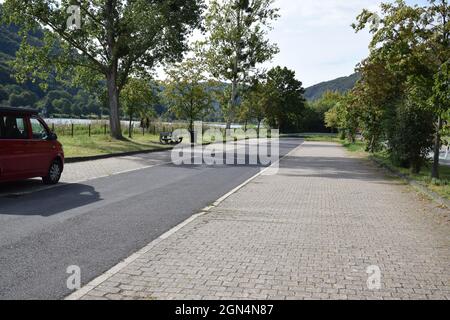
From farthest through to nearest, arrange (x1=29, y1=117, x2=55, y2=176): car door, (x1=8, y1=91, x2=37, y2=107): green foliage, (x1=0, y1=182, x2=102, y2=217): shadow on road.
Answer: (x1=8, y1=91, x2=37, y2=107): green foliage < (x1=29, y1=117, x2=55, y2=176): car door < (x1=0, y1=182, x2=102, y2=217): shadow on road

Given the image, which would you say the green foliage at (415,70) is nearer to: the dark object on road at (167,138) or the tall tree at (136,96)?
the dark object on road at (167,138)

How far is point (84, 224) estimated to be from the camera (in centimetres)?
725

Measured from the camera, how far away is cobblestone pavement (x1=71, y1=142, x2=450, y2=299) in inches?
179

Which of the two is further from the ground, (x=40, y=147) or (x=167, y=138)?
(x=40, y=147)

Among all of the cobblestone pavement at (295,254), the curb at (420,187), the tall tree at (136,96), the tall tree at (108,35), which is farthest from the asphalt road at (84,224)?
the tall tree at (136,96)

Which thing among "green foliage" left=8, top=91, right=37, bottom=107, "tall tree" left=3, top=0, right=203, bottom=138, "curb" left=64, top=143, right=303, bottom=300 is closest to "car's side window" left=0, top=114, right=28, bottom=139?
"curb" left=64, top=143, right=303, bottom=300

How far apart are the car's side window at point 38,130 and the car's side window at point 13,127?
298 millimetres

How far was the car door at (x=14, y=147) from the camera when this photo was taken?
9602 millimetres

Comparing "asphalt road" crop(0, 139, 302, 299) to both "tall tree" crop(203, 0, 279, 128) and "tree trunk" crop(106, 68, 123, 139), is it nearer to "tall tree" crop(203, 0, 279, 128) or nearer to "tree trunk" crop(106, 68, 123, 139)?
"tree trunk" crop(106, 68, 123, 139)

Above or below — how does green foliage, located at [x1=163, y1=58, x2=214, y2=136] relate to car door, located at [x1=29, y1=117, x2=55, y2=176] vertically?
above

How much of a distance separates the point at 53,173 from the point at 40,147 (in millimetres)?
923

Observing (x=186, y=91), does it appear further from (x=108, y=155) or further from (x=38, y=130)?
(x=38, y=130)

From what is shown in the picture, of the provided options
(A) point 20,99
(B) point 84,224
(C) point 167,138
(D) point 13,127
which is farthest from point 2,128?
(A) point 20,99

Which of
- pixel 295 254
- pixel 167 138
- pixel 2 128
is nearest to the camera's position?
pixel 295 254
